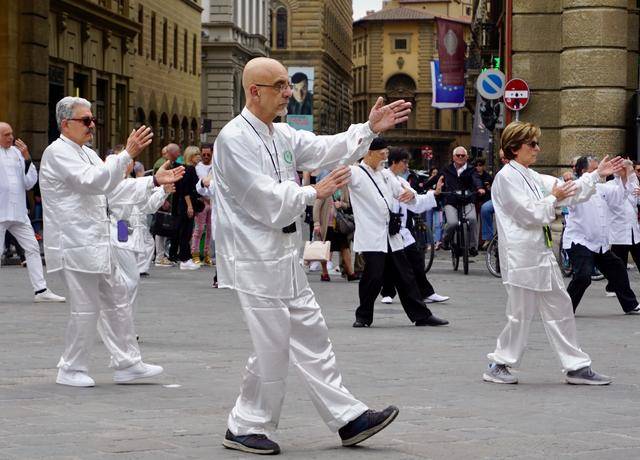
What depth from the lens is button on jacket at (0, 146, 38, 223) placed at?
52.3ft

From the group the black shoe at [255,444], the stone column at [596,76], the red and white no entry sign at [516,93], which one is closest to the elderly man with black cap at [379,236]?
the black shoe at [255,444]

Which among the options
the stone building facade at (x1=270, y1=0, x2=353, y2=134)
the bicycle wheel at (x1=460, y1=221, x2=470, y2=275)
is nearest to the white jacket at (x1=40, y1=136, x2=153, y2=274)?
the bicycle wheel at (x1=460, y1=221, x2=470, y2=275)

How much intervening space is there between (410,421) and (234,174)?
1.73 metres

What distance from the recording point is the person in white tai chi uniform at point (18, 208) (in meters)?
15.4

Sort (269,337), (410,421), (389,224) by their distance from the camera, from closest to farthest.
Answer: (269,337) < (410,421) < (389,224)

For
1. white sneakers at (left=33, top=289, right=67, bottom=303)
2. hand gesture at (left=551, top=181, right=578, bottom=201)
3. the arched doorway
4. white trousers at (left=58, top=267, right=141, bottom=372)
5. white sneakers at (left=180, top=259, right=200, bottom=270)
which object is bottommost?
white sneakers at (left=180, top=259, right=200, bottom=270)

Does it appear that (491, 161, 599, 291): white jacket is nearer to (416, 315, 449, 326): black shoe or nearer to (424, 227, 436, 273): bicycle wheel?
(416, 315, 449, 326): black shoe

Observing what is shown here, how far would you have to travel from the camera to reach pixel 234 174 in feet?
22.7

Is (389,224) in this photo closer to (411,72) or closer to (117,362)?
(117,362)

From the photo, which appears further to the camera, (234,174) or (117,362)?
(117,362)

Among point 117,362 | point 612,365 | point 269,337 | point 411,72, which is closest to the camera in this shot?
point 269,337

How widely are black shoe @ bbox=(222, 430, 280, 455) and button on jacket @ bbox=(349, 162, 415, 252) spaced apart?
6.58 metres

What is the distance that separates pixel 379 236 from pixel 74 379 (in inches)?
190

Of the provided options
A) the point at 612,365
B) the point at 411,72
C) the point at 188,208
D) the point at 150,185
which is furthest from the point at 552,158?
the point at 411,72
